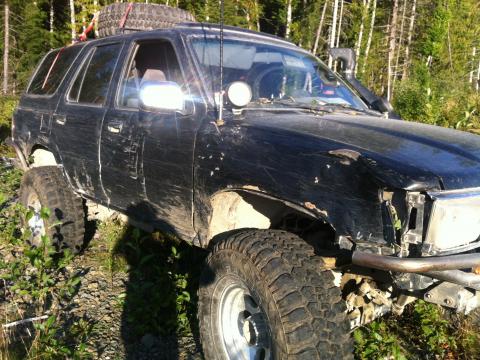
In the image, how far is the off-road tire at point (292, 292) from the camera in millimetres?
1973

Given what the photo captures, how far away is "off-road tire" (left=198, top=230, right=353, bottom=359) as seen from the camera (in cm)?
197

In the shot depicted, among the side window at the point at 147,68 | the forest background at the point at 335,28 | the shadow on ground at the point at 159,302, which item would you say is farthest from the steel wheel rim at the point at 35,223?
the forest background at the point at 335,28

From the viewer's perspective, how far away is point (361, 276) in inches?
97.7

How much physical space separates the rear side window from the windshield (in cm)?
194

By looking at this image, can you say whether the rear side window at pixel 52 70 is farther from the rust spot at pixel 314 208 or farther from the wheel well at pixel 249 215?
the rust spot at pixel 314 208

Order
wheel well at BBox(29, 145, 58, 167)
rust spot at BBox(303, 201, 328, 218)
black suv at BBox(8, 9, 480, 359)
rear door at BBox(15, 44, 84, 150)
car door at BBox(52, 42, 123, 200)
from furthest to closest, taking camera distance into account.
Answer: wheel well at BBox(29, 145, 58, 167) → rear door at BBox(15, 44, 84, 150) → car door at BBox(52, 42, 123, 200) → rust spot at BBox(303, 201, 328, 218) → black suv at BBox(8, 9, 480, 359)

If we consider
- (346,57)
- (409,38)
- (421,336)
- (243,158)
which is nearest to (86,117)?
(243,158)

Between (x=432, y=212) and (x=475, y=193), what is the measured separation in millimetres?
300

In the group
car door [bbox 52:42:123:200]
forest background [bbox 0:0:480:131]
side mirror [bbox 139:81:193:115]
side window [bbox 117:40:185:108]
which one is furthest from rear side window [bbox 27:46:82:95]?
forest background [bbox 0:0:480:131]

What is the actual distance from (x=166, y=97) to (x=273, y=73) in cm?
98

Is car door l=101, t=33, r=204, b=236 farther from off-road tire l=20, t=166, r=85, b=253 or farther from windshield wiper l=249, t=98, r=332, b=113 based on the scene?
off-road tire l=20, t=166, r=85, b=253

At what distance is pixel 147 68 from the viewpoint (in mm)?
3582

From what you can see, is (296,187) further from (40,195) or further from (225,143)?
(40,195)

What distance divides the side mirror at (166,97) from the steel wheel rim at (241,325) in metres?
1.23
